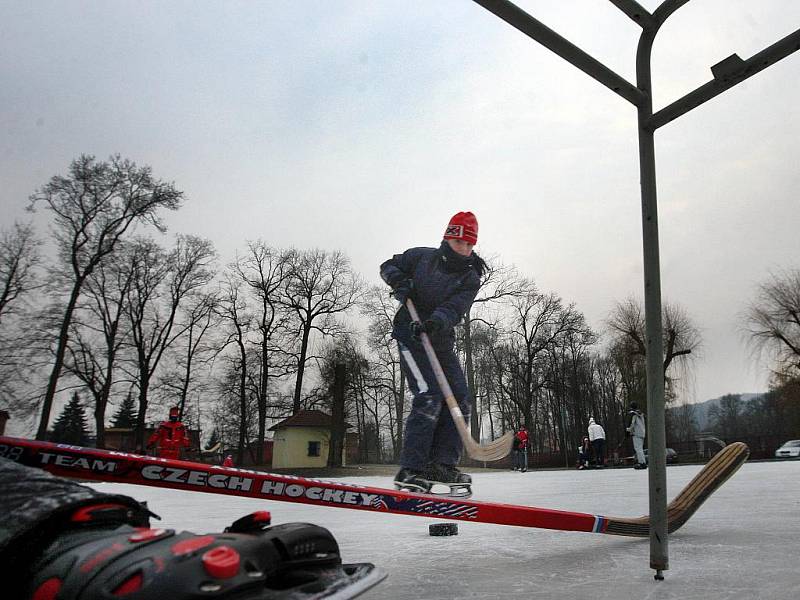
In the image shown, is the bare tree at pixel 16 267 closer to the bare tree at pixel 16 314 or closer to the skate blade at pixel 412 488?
the bare tree at pixel 16 314

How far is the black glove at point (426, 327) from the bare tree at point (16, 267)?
2908mm

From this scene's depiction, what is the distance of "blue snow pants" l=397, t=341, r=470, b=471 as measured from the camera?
3924 mm

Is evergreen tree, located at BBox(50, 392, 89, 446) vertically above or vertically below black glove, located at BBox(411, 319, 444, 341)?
below

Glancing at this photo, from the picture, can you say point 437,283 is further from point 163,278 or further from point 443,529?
point 163,278

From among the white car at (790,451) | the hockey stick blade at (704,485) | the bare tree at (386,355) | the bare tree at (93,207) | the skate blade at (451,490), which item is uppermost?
the bare tree at (93,207)

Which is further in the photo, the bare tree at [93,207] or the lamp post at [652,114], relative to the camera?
the bare tree at [93,207]

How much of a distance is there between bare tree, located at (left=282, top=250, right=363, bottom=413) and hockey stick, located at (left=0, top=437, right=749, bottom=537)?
544 cm

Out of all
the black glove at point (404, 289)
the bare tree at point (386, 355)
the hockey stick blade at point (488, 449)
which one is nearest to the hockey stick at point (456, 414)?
the hockey stick blade at point (488, 449)

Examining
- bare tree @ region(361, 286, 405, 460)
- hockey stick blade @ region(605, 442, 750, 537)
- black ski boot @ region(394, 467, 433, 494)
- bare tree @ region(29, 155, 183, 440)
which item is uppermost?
bare tree @ region(29, 155, 183, 440)

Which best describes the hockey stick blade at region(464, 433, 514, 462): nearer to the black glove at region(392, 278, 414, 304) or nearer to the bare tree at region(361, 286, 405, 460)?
the bare tree at region(361, 286, 405, 460)

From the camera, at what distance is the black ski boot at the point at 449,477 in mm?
3871

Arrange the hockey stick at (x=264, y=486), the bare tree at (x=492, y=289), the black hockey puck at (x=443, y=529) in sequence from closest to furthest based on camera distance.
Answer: the hockey stick at (x=264, y=486) → the black hockey puck at (x=443, y=529) → the bare tree at (x=492, y=289)

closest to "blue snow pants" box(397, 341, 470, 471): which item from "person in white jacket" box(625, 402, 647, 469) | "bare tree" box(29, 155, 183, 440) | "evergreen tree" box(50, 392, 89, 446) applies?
"evergreen tree" box(50, 392, 89, 446)

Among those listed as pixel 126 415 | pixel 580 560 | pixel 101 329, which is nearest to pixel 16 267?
pixel 101 329
